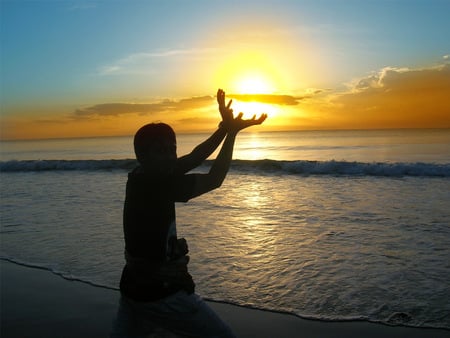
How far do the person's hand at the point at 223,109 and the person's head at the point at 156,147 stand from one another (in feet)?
1.01

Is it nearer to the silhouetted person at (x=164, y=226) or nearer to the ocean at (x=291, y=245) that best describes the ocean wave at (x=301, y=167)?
the ocean at (x=291, y=245)

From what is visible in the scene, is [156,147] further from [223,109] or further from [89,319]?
[89,319]

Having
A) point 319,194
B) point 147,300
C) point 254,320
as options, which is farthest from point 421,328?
point 319,194

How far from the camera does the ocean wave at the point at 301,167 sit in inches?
859

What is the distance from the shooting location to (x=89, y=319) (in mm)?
4961

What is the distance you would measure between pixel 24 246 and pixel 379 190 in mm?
11554

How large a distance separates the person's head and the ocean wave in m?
20.3

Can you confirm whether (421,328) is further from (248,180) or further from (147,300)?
(248,180)

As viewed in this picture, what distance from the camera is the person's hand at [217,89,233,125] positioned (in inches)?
98.7

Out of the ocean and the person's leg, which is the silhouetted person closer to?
Result: the person's leg

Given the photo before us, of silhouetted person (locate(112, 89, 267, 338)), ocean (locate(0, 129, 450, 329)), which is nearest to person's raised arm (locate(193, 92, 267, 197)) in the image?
silhouetted person (locate(112, 89, 267, 338))

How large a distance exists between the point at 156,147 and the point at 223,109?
17.3 inches

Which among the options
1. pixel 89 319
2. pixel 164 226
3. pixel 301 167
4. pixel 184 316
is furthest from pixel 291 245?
pixel 301 167

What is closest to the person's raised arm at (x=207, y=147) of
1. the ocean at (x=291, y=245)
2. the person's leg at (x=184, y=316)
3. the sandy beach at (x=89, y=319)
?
the person's leg at (x=184, y=316)
